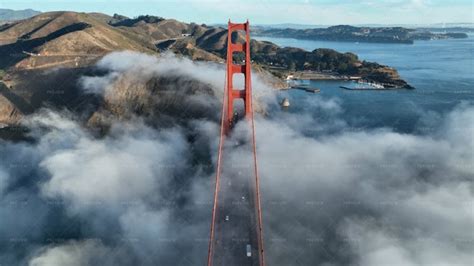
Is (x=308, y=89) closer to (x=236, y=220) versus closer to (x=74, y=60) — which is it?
(x=74, y=60)

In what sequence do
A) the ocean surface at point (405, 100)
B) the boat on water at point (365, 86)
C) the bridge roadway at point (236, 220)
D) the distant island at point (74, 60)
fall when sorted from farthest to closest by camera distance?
the boat on water at point (365, 86)
the distant island at point (74, 60)
the ocean surface at point (405, 100)
the bridge roadway at point (236, 220)

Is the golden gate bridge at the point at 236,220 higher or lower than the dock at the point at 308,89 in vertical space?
lower

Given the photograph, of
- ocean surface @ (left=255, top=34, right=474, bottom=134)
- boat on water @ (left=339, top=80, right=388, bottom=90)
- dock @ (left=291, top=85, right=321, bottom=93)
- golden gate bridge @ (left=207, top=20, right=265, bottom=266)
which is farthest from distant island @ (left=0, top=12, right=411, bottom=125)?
golden gate bridge @ (left=207, top=20, right=265, bottom=266)

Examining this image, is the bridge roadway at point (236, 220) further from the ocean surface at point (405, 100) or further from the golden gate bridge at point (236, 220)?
the ocean surface at point (405, 100)

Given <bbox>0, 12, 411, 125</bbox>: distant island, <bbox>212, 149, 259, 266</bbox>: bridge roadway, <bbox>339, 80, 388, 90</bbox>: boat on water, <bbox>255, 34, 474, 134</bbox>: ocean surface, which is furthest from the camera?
<bbox>339, 80, 388, 90</bbox>: boat on water

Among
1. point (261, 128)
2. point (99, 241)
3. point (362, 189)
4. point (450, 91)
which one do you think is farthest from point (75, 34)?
point (450, 91)

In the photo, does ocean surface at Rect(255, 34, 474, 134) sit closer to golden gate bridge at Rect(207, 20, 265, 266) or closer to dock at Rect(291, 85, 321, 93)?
dock at Rect(291, 85, 321, 93)

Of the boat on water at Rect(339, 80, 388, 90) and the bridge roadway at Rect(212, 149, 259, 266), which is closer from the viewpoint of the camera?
the bridge roadway at Rect(212, 149, 259, 266)

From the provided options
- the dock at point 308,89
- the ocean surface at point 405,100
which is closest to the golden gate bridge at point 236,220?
the ocean surface at point 405,100

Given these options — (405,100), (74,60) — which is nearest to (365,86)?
(405,100)
